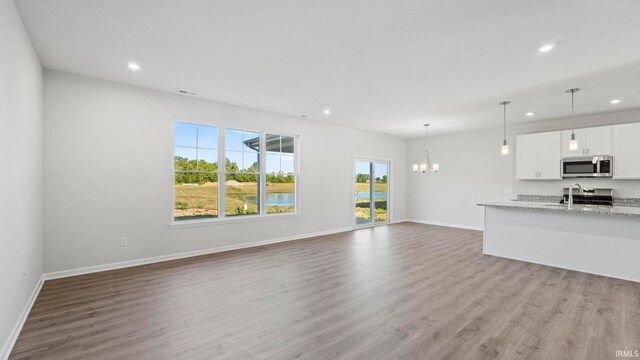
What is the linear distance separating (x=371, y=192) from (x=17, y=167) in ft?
23.9

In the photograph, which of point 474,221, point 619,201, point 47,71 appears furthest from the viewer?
point 474,221

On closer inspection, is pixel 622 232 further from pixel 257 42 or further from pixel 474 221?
pixel 257 42

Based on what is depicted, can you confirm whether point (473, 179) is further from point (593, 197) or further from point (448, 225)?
point (593, 197)

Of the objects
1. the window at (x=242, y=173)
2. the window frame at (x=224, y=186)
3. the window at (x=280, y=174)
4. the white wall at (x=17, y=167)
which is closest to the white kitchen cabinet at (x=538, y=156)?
the window frame at (x=224, y=186)

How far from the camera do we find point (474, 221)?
25.6 ft

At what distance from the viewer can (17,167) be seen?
8.48ft

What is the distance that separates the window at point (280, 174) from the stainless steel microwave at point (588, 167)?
19.3 feet

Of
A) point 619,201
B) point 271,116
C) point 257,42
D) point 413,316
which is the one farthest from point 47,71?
point 619,201

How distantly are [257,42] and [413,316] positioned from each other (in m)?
3.26

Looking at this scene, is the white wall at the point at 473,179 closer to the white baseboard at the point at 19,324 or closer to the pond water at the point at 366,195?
the pond water at the point at 366,195

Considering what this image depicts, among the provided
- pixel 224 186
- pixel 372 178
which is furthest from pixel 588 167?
pixel 224 186

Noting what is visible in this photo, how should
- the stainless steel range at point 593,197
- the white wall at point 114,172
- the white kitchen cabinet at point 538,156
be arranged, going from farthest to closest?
the white kitchen cabinet at point 538,156 → the stainless steel range at point 593,197 → the white wall at point 114,172

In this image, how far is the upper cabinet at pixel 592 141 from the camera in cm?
548

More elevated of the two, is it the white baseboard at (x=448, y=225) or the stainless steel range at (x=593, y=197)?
the stainless steel range at (x=593, y=197)
